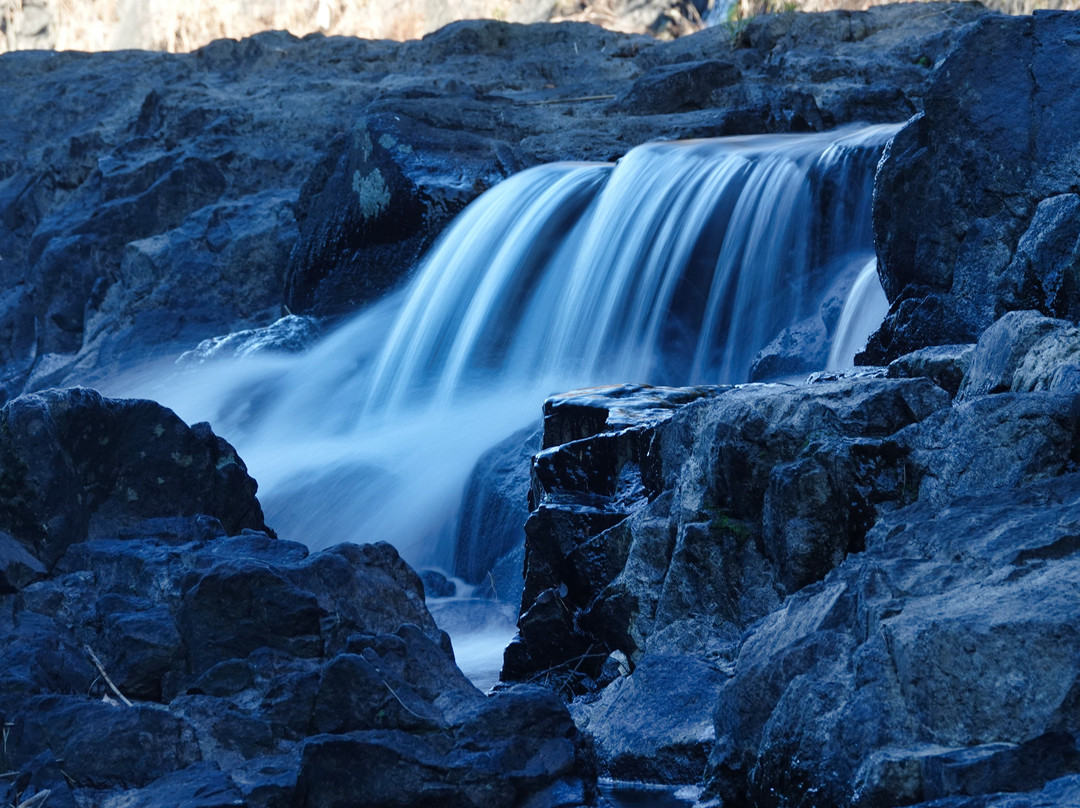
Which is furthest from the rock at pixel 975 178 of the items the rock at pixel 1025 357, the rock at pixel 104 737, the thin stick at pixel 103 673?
the rock at pixel 104 737

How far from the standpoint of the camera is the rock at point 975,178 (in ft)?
22.5

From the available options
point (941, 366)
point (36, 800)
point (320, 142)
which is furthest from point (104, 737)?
point (320, 142)

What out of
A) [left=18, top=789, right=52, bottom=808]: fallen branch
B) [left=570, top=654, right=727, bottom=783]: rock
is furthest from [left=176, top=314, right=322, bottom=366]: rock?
[left=18, top=789, right=52, bottom=808]: fallen branch

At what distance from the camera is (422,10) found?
86.9 feet

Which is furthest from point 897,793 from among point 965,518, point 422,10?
point 422,10

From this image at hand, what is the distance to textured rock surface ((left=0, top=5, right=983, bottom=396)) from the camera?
13383mm

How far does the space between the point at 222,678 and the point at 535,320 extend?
7.43 meters

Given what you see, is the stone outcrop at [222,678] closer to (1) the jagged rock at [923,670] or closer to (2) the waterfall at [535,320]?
(1) the jagged rock at [923,670]

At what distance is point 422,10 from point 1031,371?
23.8 m

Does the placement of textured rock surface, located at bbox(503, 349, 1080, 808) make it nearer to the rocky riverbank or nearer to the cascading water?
the rocky riverbank

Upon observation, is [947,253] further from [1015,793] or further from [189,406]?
[189,406]

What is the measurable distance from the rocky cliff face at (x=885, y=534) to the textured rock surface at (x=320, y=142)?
6.06 meters

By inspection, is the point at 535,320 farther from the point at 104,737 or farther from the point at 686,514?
the point at 104,737

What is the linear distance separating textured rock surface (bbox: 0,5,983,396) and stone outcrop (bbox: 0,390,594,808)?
25.5ft
